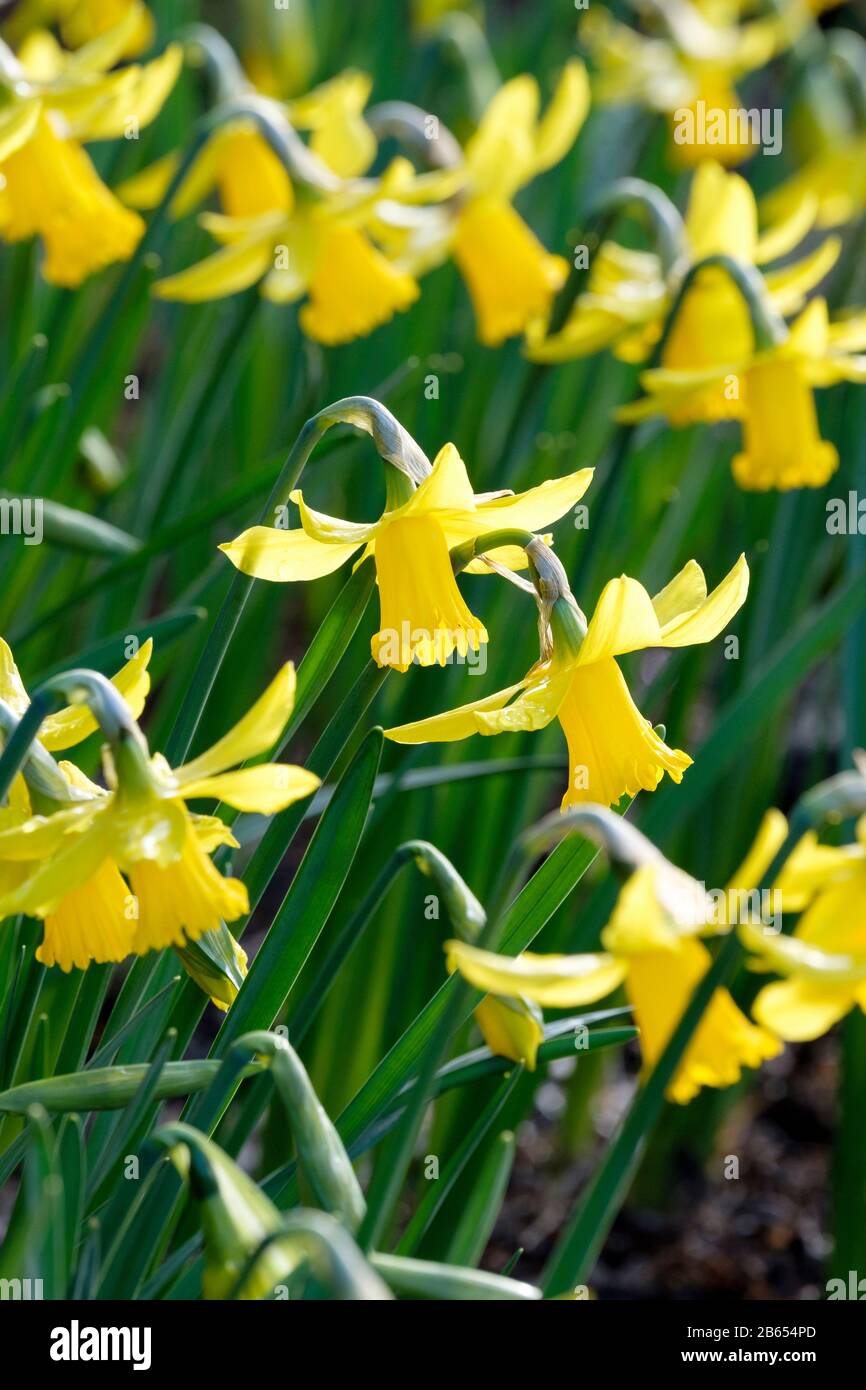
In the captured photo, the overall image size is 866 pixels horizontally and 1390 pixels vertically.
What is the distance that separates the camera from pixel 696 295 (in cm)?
231

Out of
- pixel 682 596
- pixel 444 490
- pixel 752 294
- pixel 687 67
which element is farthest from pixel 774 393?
pixel 687 67

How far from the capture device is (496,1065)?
1.38 m

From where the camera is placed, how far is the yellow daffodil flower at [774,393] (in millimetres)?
2121

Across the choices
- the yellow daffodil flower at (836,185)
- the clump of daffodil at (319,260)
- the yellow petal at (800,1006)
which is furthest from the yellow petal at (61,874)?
the yellow daffodil flower at (836,185)

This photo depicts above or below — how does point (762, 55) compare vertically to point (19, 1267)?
above

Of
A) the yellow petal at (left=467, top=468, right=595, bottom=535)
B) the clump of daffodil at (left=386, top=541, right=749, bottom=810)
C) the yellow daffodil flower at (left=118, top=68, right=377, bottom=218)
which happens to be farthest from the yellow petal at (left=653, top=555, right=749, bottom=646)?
the yellow daffodil flower at (left=118, top=68, right=377, bottom=218)

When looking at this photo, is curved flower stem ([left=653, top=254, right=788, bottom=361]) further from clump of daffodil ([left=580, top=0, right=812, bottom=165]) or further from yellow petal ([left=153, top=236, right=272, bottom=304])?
clump of daffodil ([left=580, top=0, right=812, bottom=165])

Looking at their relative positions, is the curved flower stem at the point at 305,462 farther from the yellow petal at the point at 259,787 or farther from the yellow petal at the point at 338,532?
the yellow petal at the point at 259,787

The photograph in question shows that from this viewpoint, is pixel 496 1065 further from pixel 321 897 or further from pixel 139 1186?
pixel 139 1186

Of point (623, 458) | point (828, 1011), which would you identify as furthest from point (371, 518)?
point (828, 1011)

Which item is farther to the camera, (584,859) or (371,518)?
(371,518)

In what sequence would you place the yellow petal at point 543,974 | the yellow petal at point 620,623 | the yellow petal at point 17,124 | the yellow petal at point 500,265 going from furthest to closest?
→ the yellow petal at point 500,265 → the yellow petal at point 17,124 → the yellow petal at point 620,623 → the yellow petal at point 543,974

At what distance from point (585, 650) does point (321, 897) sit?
1.04ft

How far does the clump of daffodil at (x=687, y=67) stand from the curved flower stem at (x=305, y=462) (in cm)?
257
